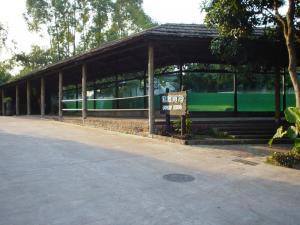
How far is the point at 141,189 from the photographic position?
6180mm

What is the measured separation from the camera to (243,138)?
12844 millimetres

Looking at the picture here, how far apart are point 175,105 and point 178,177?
5.73 meters

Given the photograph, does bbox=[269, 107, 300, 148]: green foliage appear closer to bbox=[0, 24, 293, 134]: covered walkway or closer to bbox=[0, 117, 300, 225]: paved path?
bbox=[0, 117, 300, 225]: paved path

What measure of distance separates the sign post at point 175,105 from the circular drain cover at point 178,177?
4.98 m

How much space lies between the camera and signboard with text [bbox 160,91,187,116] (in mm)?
12194

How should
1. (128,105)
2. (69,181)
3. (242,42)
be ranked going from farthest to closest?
(128,105) → (242,42) → (69,181)

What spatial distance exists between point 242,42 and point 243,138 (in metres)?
3.48

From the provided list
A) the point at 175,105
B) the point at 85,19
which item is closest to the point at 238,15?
the point at 175,105

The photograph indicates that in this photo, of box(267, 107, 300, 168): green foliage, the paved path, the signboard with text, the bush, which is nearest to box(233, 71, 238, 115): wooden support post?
the signboard with text

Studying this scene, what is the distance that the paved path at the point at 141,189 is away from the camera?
4816 mm

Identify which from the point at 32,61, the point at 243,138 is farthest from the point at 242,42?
the point at 32,61

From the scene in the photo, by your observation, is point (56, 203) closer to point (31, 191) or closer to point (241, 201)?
point (31, 191)

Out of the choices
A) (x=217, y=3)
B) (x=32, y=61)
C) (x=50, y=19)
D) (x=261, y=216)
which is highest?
(x=50, y=19)

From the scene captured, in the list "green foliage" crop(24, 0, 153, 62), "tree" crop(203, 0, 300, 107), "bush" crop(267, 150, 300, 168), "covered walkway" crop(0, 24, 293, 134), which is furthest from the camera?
"green foliage" crop(24, 0, 153, 62)
